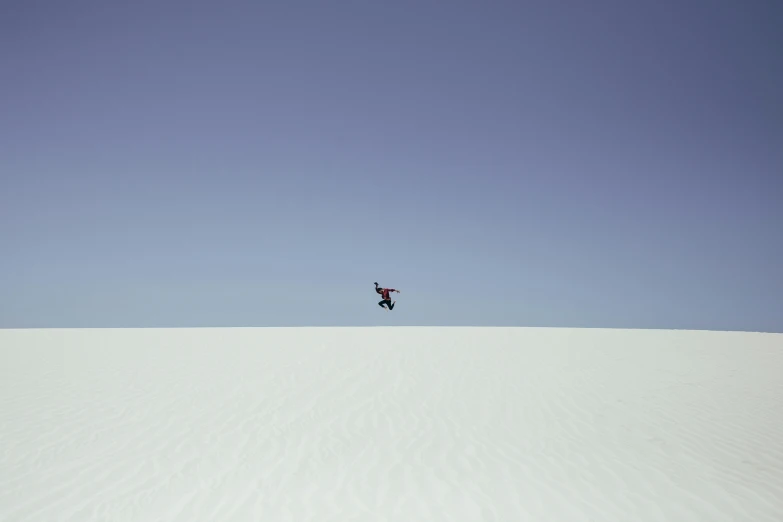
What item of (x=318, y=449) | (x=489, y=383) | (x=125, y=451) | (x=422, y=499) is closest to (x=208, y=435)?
(x=125, y=451)

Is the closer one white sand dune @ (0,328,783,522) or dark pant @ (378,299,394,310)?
white sand dune @ (0,328,783,522)

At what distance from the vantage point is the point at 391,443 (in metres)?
7.04

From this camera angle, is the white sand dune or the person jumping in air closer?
the white sand dune

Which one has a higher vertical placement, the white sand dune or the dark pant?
the dark pant

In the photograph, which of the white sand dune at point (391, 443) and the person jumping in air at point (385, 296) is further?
the person jumping in air at point (385, 296)

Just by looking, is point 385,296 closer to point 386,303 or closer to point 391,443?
point 386,303

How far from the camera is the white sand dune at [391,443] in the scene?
503cm

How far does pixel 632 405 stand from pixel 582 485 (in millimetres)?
4514

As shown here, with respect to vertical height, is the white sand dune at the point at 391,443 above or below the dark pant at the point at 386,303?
below

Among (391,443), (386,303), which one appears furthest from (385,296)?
(391,443)

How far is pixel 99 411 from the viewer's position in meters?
8.78

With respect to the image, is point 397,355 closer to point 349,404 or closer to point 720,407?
point 349,404

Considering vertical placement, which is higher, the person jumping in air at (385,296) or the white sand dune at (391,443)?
the person jumping in air at (385,296)

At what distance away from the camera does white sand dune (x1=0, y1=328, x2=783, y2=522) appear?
198 inches
